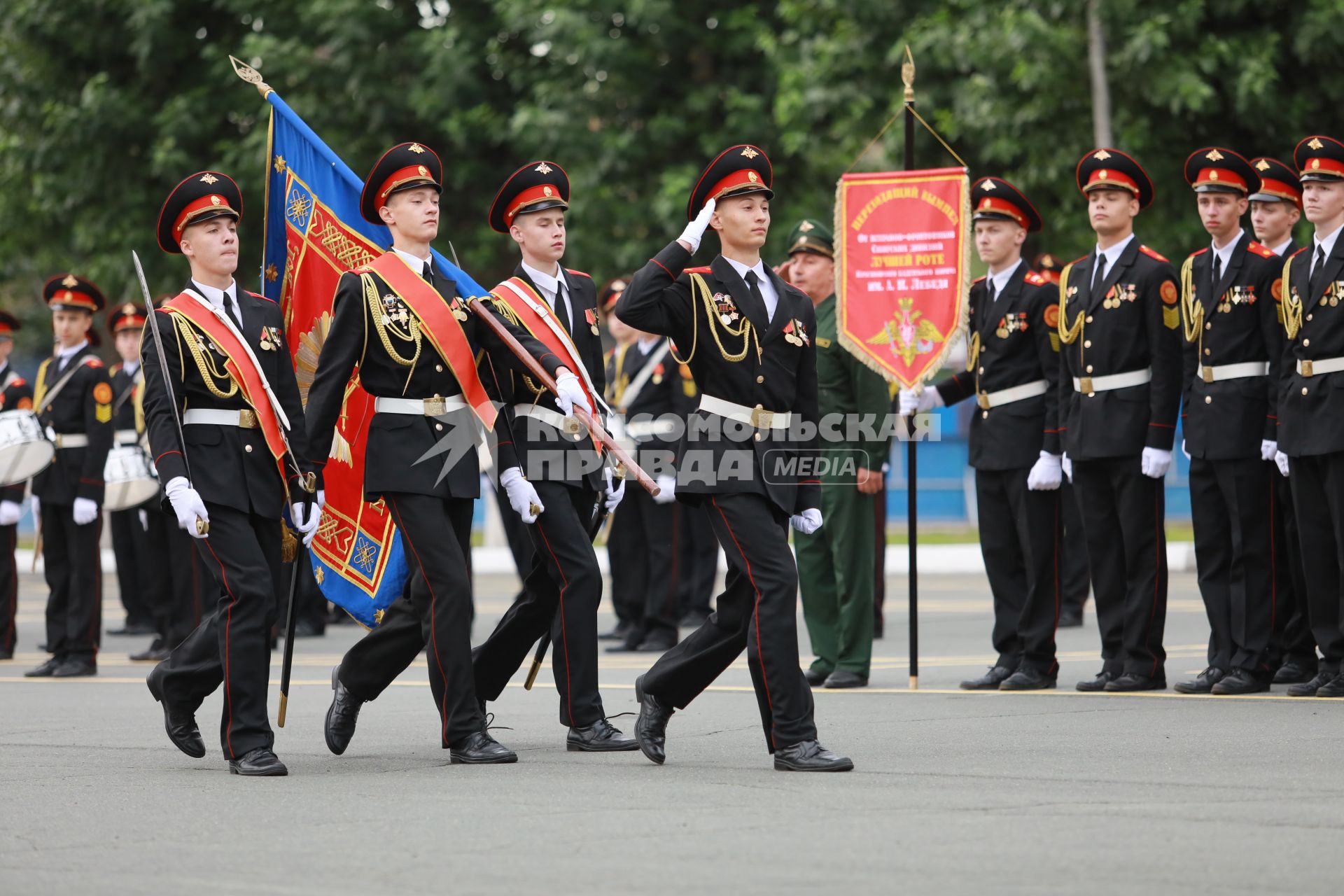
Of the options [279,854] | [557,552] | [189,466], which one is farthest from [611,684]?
[279,854]

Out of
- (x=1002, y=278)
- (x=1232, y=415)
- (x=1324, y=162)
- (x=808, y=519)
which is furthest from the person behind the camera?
(x=1002, y=278)

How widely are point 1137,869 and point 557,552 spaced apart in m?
3.17

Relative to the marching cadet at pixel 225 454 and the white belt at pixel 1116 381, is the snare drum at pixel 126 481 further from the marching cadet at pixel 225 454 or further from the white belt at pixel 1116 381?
the white belt at pixel 1116 381

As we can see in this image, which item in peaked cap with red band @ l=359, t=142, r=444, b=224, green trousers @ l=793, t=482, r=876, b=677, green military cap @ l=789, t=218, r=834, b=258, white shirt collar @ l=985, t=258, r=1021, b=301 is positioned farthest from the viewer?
green military cap @ l=789, t=218, r=834, b=258

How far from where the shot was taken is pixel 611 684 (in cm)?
1046

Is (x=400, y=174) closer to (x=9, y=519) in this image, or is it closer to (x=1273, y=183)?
(x=1273, y=183)

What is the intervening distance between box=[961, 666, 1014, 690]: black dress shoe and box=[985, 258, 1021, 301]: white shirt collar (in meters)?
1.92

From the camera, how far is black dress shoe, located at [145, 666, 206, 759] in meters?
7.64

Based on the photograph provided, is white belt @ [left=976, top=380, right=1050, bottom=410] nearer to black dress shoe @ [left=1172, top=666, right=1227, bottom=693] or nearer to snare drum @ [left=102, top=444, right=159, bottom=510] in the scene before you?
black dress shoe @ [left=1172, top=666, right=1227, bottom=693]

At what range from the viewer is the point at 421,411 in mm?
7484

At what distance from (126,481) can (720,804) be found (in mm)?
7437

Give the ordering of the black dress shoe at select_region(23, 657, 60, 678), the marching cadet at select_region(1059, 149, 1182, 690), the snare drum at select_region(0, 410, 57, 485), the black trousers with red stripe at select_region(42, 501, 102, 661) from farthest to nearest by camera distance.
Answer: the snare drum at select_region(0, 410, 57, 485) → the black trousers with red stripe at select_region(42, 501, 102, 661) → the black dress shoe at select_region(23, 657, 60, 678) → the marching cadet at select_region(1059, 149, 1182, 690)

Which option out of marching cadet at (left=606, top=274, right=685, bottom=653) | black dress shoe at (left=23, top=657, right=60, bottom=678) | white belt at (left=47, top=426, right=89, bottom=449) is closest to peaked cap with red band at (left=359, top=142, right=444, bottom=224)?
black dress shoe at (left=23, top=657, right=60, bottom=678)

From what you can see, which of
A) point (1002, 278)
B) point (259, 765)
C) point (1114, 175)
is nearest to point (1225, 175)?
point (1114, 175)
